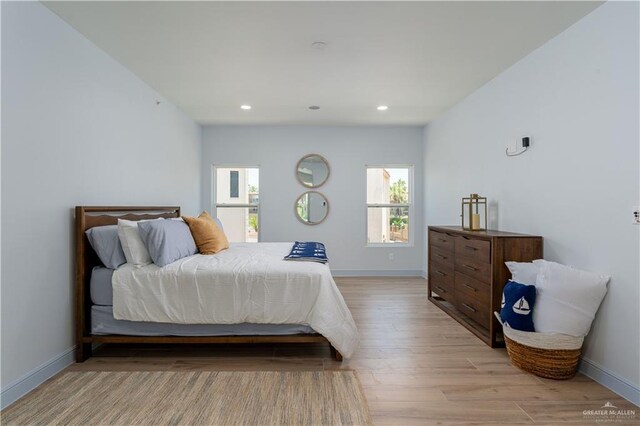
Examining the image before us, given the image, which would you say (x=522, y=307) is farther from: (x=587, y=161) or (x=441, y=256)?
(x=441, y=256)

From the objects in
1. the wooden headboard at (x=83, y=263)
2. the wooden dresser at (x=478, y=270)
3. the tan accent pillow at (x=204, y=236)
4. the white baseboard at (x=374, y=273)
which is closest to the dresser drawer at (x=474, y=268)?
the wooden dresser at (x=478, y=270)

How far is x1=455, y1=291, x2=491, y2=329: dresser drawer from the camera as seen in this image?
9.66 ft

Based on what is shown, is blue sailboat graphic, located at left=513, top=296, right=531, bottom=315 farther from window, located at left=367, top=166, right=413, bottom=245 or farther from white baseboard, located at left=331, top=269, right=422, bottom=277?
window, located at left=367, top=166, right=413, bottom=245

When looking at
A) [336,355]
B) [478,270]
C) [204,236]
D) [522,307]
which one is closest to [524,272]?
[522,307]

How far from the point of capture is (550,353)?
2285 millimetres

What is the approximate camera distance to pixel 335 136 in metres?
5.61

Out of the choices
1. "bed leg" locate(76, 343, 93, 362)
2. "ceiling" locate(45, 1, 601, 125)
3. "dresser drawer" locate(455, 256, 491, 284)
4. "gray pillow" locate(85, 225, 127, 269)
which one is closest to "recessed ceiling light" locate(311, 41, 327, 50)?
"ceiling" locate(45, 1, 601, 125)

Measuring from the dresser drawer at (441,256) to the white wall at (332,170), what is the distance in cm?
146

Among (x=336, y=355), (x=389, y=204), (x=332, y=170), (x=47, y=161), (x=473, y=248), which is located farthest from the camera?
(x=389, y=204)

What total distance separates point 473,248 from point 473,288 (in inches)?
14.8

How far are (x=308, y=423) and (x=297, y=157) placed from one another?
14.1ft

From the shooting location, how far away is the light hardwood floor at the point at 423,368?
196 cm

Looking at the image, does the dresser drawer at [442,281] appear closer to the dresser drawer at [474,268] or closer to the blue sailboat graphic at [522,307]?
the dresser drawer at [474,268]

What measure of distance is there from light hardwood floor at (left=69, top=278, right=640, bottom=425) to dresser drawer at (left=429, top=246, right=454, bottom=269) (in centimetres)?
61
